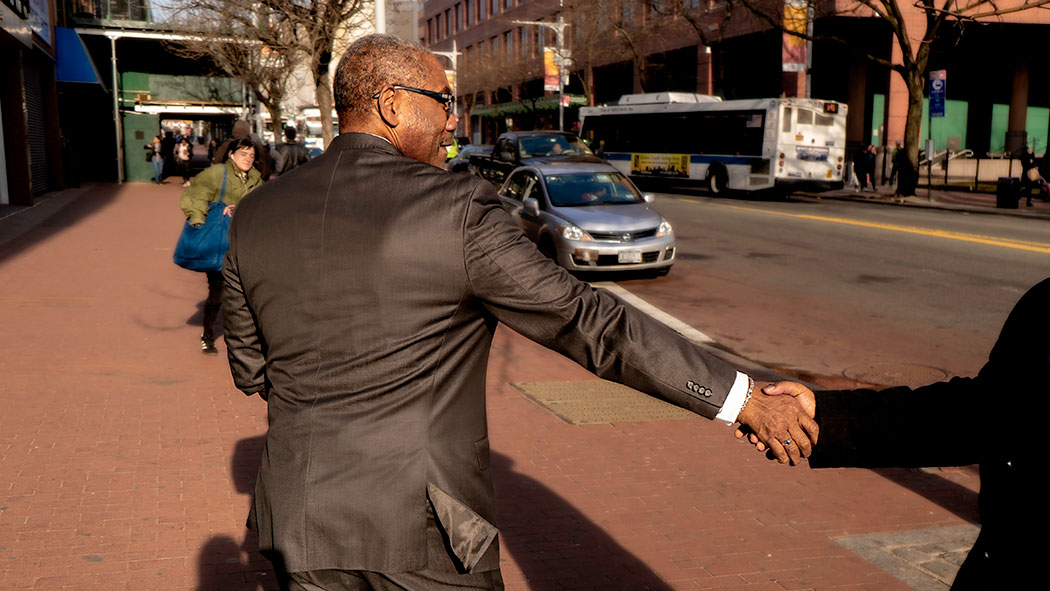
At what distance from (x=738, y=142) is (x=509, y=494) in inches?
1031

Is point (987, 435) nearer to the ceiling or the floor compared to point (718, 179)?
nearer to the ceiling

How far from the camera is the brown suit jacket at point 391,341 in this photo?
6.81ft

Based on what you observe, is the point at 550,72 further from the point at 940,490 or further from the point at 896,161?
the point at 940,490

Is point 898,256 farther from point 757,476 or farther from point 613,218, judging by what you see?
point 757,476

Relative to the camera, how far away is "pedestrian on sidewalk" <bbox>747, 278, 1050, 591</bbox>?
1834mm

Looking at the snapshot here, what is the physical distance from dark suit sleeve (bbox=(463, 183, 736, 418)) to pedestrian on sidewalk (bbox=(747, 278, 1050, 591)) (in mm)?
275

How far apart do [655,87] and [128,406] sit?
4823 centimetres

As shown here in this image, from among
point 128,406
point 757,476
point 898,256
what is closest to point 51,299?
point 128,406

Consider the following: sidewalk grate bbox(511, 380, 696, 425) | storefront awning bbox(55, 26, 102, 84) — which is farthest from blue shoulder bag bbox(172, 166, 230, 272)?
storefront awning bbox(55, 26, 102, 84)

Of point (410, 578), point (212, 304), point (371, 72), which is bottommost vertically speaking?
point (212, 304)

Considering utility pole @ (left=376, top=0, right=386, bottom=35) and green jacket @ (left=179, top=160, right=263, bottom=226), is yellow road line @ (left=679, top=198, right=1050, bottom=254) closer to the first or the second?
Result: utility pole @ (left=376, top=0, right=386, bottom=35)

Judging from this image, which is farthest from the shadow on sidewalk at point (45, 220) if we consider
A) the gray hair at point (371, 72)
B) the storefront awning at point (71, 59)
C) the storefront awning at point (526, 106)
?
the storefront awning at point (526, 106)

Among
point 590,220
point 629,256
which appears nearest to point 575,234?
point 590,220

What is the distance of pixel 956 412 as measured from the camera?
217cm
